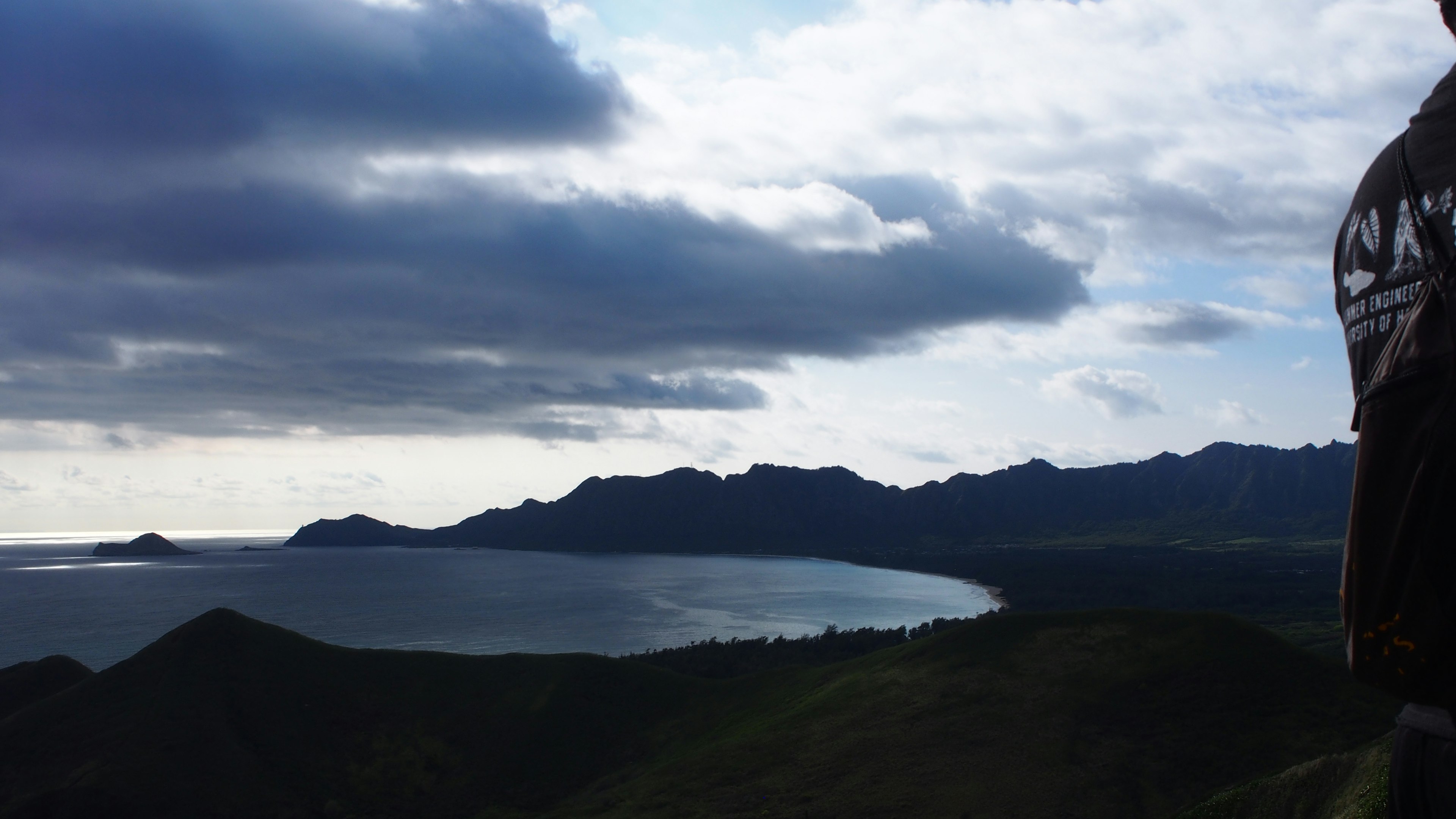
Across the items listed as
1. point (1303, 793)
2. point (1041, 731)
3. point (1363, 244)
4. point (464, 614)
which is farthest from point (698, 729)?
point (464, 614)

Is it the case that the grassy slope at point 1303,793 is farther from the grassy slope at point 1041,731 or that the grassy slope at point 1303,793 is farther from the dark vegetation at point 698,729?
the grassy slope at point 1041,731

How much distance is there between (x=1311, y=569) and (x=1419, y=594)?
22855 centimetres

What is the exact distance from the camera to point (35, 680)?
187 feet

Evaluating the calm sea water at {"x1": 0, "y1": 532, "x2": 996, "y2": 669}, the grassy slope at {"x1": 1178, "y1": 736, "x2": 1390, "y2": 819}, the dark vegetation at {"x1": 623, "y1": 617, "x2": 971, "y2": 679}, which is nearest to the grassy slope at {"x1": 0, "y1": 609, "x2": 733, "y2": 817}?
the dark vegetation at {"x1": 623, "y1": 617, "x2": 971, "y2": 679}

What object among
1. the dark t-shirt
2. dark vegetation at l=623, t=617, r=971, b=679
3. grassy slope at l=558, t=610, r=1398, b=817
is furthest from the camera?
dark vegetation at l=623, t=617, r=971, b=679

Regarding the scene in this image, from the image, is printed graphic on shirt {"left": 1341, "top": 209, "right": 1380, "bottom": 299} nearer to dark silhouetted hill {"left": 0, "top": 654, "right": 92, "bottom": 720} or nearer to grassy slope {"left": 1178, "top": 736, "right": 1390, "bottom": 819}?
grassy slope {"left": 1178, "top": 736, "right": 1390, "bottom": 819}

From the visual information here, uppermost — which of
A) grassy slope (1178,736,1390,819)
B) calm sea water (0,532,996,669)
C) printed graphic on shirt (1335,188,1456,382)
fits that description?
printed graphic on shirt (1335,188,1456,382)

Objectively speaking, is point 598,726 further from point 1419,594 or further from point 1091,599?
point 1091,599

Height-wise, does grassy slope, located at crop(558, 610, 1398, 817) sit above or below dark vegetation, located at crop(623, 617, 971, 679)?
above

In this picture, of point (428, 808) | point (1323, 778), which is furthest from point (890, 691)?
point (1323, 778)

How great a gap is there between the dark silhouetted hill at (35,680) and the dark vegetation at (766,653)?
39.3 meters

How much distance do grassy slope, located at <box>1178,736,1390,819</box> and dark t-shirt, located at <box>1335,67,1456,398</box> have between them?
16306mm

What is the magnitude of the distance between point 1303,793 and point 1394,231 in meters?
19.1

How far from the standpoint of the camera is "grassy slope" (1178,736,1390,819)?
52.1 feet
